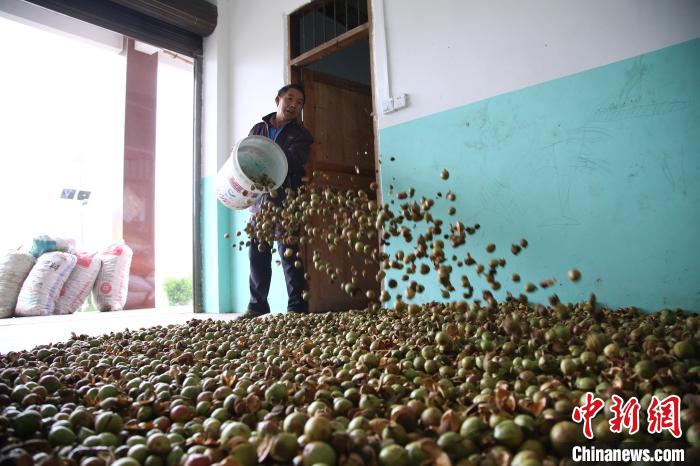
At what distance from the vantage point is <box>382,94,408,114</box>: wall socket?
3.71m

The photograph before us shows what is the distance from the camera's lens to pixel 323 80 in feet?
16.0

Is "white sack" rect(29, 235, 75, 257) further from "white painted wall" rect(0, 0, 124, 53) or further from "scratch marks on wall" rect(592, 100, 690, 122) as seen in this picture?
"scratch marks on wall" rect(592, 100, 690, 122)

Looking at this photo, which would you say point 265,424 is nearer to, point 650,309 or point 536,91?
point 650,309

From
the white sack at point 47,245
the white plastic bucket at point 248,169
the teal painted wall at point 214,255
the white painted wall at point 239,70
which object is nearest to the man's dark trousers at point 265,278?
the white plastic bucket at point 248,169

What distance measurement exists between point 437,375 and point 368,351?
0.46 metres

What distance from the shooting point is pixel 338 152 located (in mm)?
4758

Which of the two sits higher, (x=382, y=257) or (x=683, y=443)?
(x=382, y=257)

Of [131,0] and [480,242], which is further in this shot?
[131,0]

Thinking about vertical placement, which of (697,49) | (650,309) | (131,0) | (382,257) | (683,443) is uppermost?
(131,0)

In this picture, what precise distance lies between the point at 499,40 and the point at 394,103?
37.2 inches

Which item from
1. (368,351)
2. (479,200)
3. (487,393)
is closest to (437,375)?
(487,393)

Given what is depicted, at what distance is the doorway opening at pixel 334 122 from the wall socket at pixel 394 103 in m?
0.54

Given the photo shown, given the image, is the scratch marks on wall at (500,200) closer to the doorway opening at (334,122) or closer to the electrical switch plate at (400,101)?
the electrical switch plate at (400,101)

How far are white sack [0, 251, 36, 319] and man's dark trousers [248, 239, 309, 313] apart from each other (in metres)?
3.17
